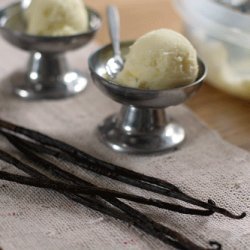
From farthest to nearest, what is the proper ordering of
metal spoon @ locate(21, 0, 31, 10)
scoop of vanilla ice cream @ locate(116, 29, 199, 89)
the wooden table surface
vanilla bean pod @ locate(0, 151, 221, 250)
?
metal spoon @ locate(21, 0, 31, 10) → the wooden table surface → scoop of vanilla ice cream @ locate(116, 29, 199, 89) → vanilla bean pod @ locate(0, 151, 221, 250)

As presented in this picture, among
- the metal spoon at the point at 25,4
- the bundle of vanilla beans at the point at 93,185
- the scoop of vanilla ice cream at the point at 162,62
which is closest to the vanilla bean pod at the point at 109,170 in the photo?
the bundle of vanilla beans at the point at 93,185

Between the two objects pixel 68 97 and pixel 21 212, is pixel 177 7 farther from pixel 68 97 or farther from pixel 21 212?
pixel 21 212

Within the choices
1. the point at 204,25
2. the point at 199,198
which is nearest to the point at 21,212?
the point at 199,198

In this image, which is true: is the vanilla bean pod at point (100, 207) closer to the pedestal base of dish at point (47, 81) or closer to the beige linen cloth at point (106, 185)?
the beige linen cloth at point (106, 185)

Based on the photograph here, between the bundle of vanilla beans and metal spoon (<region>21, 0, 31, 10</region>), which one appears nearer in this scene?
the bundle of vanilla beans

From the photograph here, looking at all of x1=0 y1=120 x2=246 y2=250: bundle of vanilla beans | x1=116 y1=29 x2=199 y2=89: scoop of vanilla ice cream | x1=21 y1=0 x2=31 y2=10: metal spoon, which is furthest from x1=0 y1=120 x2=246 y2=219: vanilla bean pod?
x1=21 y1=0 x2=31 y2=10: metal spoon

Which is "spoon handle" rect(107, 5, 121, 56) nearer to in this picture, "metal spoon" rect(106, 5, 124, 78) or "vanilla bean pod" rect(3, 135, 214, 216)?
"metal spoon" rect(106, 5, 124, 78)

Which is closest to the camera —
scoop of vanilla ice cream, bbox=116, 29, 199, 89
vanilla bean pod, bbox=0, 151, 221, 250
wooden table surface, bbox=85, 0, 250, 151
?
vanilla bean pod, bbox=0, 151, 221, 250
